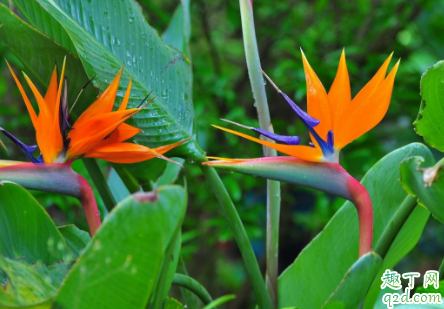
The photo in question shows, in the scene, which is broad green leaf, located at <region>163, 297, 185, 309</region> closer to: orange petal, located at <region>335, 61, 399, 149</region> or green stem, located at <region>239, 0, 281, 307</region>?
green stem, located at <region>239, 0, 281, 307</region>

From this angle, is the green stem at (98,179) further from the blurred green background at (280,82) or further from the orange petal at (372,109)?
the blurred green background at (280,82)

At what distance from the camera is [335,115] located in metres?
0.52

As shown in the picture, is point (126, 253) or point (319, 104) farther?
point (319, 104)

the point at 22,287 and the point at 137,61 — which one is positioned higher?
the point at 137,61

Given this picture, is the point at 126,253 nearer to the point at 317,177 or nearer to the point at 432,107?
the point at 317,177

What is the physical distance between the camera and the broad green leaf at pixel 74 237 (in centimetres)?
60

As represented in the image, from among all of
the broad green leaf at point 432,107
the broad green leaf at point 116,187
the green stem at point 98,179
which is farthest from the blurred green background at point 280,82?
the broad green leaf at point 432,107

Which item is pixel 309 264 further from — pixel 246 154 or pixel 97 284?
pixel 246 154

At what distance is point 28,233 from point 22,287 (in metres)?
0.10

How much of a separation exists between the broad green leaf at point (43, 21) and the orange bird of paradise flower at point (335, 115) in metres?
0.26

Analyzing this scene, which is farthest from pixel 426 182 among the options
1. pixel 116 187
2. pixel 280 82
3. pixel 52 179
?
pixel 280 82

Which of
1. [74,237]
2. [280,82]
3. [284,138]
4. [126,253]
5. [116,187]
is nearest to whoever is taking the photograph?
[126,253]

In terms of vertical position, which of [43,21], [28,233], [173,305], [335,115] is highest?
[43,21]

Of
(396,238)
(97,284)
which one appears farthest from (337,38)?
(97,284)
